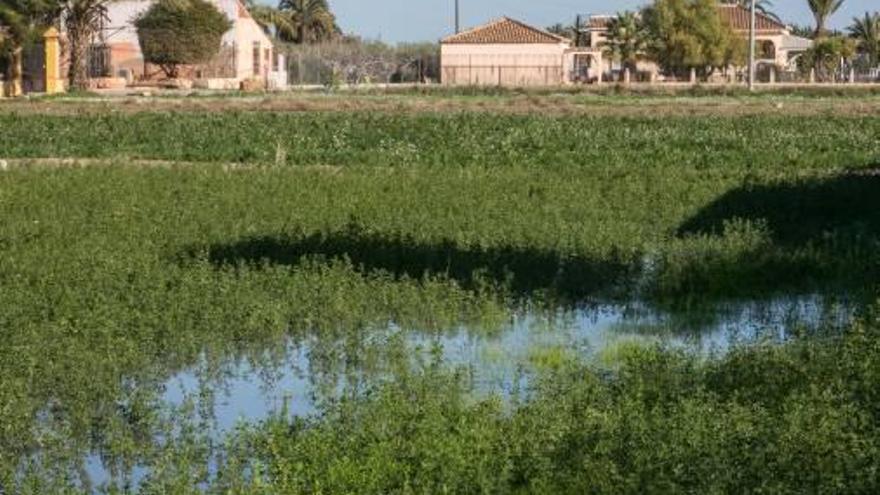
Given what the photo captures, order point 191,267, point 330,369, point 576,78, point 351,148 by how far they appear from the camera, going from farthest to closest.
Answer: point 576,78 → point 351,148 → point 191,267 → point 330,369

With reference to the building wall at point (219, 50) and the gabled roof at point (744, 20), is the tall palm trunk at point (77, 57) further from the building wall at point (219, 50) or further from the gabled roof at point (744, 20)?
the gabled roof at point (744, 20)

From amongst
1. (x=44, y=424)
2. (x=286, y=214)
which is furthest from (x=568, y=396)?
(x=286, y=214)

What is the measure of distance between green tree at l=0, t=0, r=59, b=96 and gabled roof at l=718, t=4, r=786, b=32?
38.0m

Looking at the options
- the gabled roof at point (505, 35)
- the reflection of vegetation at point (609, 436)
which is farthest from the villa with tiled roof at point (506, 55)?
the reflection of vegetation at point (609, 436)

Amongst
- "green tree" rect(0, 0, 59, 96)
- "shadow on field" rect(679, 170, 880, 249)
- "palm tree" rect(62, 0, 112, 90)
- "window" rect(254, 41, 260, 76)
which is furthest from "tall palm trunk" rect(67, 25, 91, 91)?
"shadow on field" rect(679, 170, 880, 249)

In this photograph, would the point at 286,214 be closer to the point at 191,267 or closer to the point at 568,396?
the point at 191,267

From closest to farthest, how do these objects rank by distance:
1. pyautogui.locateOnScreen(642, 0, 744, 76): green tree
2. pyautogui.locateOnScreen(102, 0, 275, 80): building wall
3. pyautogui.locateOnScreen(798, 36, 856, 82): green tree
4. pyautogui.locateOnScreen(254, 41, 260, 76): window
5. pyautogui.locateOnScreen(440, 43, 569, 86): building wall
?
pyautogui.locateOnScreen(102, 0, 275, 80): building wall
pyautogui.locateOnScreen(254, 41, 260, 76): window
pyautogui.locateOnScreen(642, 0, 744, 76): green tree
pyautogui.locateOnScreen(440, 43, 569, 86): building wall
pyautogui.locateOnScreen(798, 36, 856, 82): green tree

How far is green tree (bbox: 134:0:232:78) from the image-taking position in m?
58.8

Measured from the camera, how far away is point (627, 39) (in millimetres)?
77938

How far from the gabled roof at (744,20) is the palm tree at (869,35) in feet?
17.4

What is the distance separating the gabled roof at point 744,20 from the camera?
81.8 metres

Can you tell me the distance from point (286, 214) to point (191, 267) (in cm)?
385

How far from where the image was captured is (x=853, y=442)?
6.58 meters

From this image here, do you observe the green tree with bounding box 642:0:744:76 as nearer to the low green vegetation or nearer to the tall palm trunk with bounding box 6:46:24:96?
the tall palm trunk with bounding box 6:46:24:96
